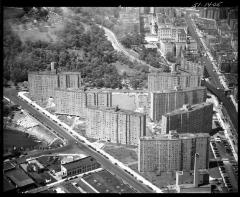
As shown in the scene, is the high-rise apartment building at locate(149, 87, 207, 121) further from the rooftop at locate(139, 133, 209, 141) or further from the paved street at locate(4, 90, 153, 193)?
the paved street at locate(4, 90, 153, 193)

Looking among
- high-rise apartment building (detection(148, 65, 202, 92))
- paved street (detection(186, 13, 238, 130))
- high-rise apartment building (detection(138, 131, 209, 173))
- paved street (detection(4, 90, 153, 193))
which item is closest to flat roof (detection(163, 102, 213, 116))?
paved street (detection(186, 13, 238, 130))

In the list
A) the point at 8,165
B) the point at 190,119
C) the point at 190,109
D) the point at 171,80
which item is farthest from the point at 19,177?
the point at 171,80

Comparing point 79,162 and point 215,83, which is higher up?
point 215,83

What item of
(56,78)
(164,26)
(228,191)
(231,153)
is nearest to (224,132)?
(231,153)

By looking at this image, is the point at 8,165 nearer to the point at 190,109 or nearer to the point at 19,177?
the point at 19,177

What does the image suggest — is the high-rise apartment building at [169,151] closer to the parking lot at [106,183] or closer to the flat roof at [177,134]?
the flat roof at [177,134]

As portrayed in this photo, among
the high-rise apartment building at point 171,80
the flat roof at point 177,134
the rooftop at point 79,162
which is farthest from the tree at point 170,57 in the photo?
the rooftop at point 79,162

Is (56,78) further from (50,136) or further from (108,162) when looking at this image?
(108,162)
